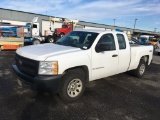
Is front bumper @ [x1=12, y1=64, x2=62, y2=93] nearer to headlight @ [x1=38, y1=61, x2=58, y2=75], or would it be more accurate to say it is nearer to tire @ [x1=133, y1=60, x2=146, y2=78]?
headlight @ [x1=38, y1=61, x2=58, y2=75]

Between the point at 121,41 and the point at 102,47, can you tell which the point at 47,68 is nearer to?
the point at 102,47

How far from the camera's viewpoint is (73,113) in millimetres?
3930

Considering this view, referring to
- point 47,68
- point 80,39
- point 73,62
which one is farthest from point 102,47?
point 47,68

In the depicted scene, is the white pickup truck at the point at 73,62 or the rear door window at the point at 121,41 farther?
the rear door window at the point at 121,41

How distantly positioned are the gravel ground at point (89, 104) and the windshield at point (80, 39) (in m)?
1.45

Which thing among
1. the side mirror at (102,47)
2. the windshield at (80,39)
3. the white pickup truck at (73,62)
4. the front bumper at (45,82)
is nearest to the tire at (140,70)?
the white pickup truck at (73,62)

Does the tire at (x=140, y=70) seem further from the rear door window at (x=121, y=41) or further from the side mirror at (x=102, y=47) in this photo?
the side mirror at (x=102, y=47)

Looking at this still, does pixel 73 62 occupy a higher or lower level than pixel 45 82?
higher

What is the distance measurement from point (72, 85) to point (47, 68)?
886mm

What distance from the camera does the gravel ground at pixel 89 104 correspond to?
382 centimetres

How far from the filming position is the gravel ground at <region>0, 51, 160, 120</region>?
3819 millimetres

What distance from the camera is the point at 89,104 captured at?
4422 millimetres

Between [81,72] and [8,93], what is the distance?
214 centimetres

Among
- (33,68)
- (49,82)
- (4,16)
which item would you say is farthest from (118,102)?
(4,16)
